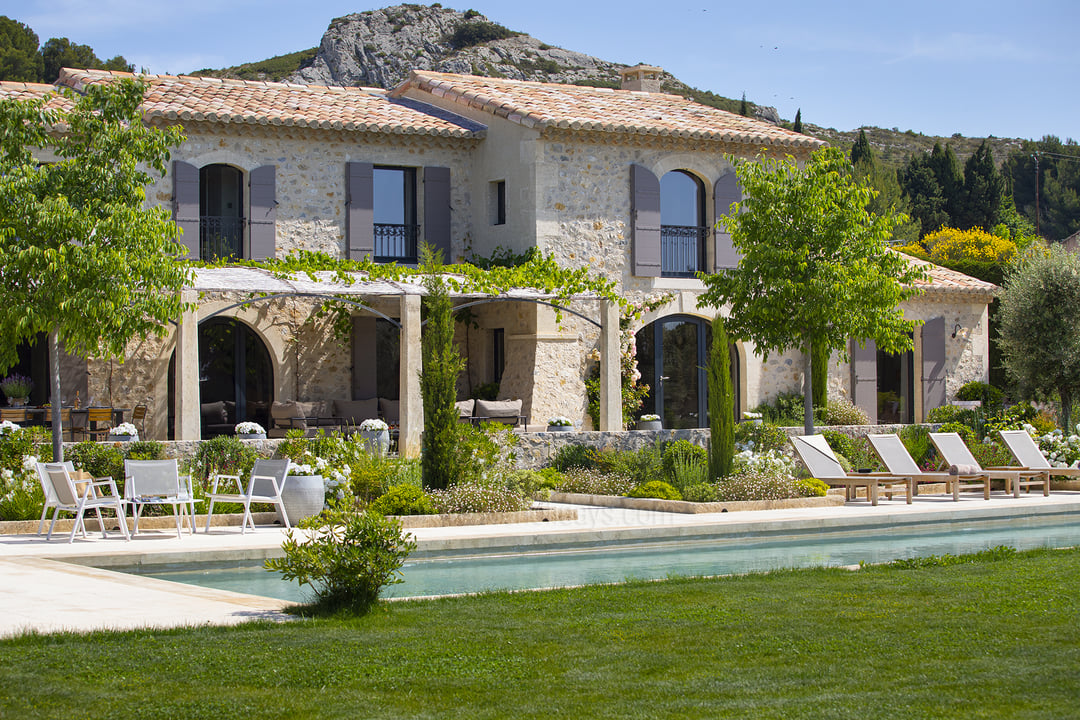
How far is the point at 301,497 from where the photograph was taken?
12609mm

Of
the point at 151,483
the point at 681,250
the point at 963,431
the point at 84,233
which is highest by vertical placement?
the point at 681,250

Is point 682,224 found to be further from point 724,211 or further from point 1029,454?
point 1029,454

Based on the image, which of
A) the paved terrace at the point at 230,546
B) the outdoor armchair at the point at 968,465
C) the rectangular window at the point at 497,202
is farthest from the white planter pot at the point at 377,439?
the outdoor armchair at the point at 968,465

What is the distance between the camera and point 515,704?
4.79 m

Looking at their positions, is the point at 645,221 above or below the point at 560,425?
above

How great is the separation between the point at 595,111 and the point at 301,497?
11787mm

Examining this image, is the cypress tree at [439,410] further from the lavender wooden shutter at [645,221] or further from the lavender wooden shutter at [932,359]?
the lavender wooden shutter at [932,359]

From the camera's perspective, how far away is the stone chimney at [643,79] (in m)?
28.4

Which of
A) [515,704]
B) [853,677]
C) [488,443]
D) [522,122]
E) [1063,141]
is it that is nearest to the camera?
[515,704]

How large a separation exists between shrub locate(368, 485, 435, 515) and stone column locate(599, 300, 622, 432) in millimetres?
6748

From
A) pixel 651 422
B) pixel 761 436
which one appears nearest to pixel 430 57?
pixel 651 422

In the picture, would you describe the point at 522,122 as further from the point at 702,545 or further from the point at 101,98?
the point at 702,545

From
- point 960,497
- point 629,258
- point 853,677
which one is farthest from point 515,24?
point 853,677

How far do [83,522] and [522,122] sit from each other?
11574 mm
